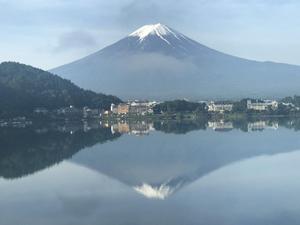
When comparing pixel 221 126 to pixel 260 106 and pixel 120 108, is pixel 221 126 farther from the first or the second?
pixel 120 108

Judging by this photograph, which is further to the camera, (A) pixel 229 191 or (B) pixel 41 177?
(B) pixel 41 177

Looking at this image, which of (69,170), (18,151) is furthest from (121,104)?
(69,170)

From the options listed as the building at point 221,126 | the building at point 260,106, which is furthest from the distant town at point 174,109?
the building at point 221,126

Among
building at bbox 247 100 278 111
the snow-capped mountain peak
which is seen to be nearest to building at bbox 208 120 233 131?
building at bbox 247 100 278 111

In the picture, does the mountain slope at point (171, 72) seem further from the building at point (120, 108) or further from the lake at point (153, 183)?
the lake at point (153, 183)

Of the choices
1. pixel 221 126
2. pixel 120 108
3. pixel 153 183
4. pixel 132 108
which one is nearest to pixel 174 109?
pixel 132 108

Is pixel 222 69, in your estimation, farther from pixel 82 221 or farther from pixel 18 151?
pixel 82 221

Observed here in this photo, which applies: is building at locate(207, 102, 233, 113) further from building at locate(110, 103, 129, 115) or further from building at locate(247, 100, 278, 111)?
building at locate(110, 103, 129, 115)
